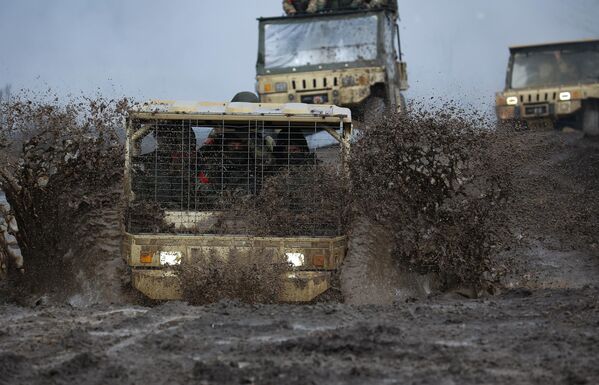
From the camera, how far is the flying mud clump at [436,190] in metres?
6.96

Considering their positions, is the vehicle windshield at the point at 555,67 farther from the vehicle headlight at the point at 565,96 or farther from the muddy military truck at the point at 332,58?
the muddy military truck at the point at 332,58

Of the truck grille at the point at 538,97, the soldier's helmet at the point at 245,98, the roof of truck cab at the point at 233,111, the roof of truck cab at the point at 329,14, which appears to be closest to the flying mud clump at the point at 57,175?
the roof of truck cab at the point at 233,111

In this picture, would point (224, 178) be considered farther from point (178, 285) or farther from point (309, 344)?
point (309, 344)

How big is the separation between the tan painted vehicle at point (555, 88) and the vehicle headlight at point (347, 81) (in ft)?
12.6

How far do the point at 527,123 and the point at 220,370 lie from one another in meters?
14.0

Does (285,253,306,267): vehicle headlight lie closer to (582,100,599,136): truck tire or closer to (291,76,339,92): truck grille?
→ (291,76,339,92): truck grille

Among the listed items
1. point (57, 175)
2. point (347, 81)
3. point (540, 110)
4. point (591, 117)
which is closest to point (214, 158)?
point (57, 175)

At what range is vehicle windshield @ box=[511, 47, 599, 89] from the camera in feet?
54.5

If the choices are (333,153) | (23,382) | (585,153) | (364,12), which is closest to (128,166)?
(333,153)

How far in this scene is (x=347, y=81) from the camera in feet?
44.9

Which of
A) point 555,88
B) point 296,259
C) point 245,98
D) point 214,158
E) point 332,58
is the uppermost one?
point 332,58

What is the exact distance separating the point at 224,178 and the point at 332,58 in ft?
24.1

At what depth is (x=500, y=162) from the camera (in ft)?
23.7

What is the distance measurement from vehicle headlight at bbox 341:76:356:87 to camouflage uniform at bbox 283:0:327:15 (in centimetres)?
123
